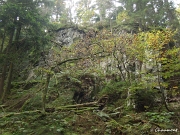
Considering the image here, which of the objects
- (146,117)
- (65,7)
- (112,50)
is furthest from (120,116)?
(65,7)

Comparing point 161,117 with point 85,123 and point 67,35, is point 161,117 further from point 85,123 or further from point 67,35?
point 67,35

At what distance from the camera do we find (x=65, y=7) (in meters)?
26.4

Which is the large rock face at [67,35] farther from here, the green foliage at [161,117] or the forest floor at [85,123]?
the green foliage at [161,117]

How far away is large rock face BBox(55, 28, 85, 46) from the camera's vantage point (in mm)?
16656

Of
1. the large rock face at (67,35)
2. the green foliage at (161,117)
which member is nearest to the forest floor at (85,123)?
the green foliage at (161,117)

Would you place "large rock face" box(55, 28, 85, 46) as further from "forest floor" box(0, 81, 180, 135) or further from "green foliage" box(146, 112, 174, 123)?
"green foliage" box(146, 112, 174, 123)

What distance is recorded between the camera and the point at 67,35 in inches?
674

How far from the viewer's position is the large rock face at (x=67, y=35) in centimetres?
1666

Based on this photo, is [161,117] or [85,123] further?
[85,123]

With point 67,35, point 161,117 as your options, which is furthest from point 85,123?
point 67,35

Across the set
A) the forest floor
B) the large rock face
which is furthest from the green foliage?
the large rock face

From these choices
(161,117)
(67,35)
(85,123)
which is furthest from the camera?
(67,35)

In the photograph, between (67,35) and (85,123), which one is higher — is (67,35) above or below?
above

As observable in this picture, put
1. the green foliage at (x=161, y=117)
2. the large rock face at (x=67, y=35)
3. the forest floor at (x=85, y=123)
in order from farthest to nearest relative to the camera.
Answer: the large rock face at (x=67, y=35) < the green foliage at (x=161, y=117) < the forest floor at (x=85, y=123)
